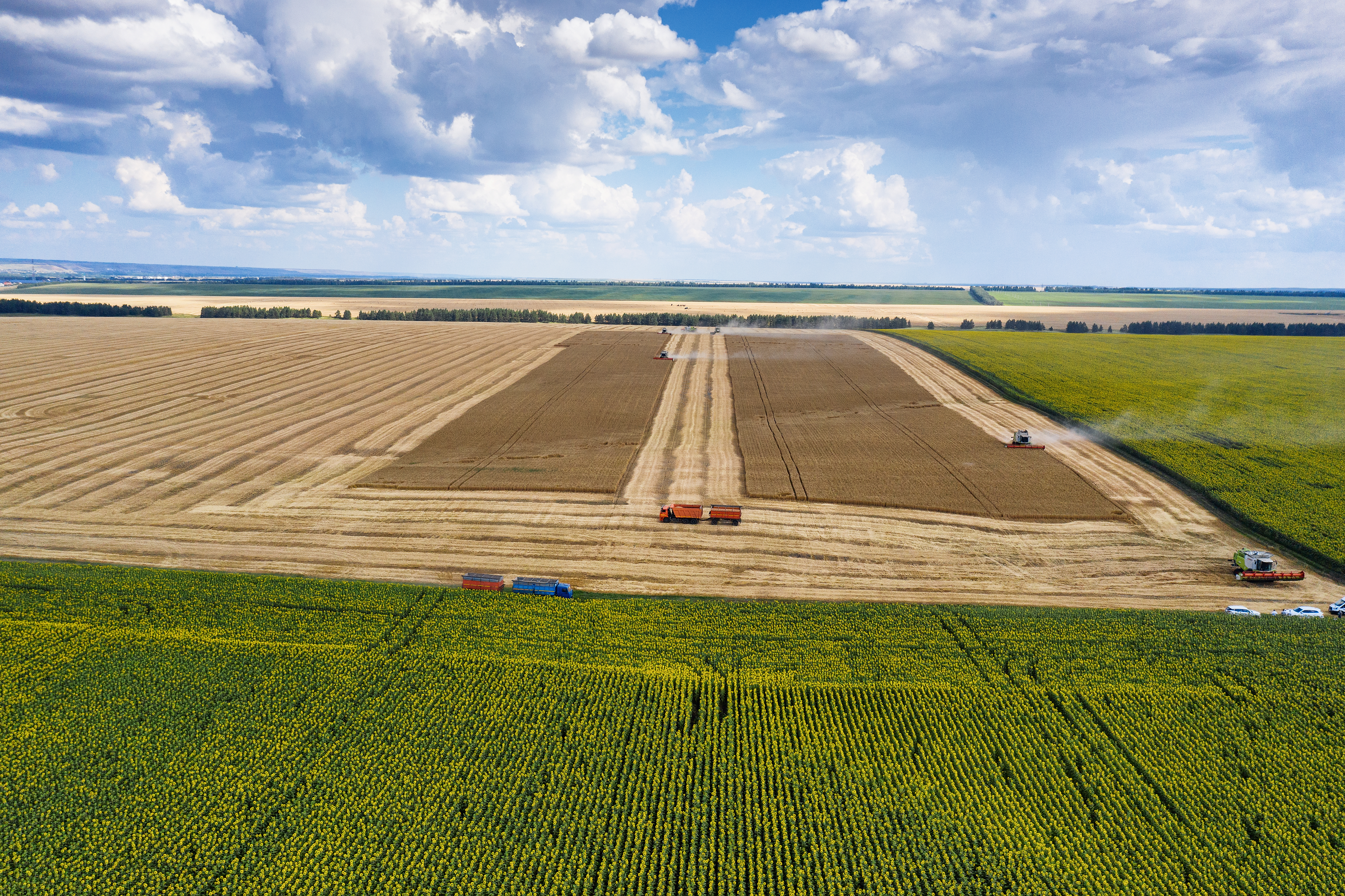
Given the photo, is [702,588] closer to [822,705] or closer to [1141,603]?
[822,705]

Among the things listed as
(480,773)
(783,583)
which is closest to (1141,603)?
(783,583)

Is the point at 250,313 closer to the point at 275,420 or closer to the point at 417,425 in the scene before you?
the point at 275,420

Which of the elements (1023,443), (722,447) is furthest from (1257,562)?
(722,447)

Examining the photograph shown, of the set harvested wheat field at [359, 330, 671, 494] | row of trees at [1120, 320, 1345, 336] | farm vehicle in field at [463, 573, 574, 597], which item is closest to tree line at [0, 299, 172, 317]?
harvested wheat field at [359, 330, 671, 494]

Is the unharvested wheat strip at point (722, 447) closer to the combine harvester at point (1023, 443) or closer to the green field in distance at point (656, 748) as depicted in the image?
the green field in distance at point (656, 748)

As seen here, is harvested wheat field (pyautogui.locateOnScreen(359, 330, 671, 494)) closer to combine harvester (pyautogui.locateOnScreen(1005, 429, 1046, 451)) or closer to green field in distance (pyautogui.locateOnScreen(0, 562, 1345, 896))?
green field in distance (pyautogui.locateOnScreen(0, 562, 1345, 896))

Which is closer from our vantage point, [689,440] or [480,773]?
[480,773]

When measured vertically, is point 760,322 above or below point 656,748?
above
